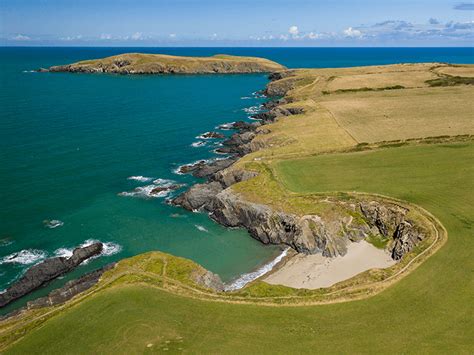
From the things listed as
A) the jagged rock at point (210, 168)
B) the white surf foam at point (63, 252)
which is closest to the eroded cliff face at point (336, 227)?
the jagged rock at point (210, 168)

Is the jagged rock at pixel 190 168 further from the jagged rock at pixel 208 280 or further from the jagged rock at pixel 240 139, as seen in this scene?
the jagged rock at pixel 208 280

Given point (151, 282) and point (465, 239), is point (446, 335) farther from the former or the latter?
point (151, 282)

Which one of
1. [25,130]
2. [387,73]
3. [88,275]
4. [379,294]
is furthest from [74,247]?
[387,73]

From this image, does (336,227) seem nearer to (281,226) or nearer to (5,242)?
(281,226)

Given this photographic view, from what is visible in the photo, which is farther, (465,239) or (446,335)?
(465,239)

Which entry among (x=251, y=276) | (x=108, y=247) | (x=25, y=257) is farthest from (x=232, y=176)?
(x=25, y=257)

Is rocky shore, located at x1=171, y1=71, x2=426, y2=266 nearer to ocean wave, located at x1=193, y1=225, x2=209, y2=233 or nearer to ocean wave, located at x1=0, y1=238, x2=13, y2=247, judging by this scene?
ocean wave, located at x1=193, y1=225, x2=209, y2=233

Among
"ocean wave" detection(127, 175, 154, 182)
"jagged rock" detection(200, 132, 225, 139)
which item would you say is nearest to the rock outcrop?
"ocean wave" detection(127, 175, 154, 182)
